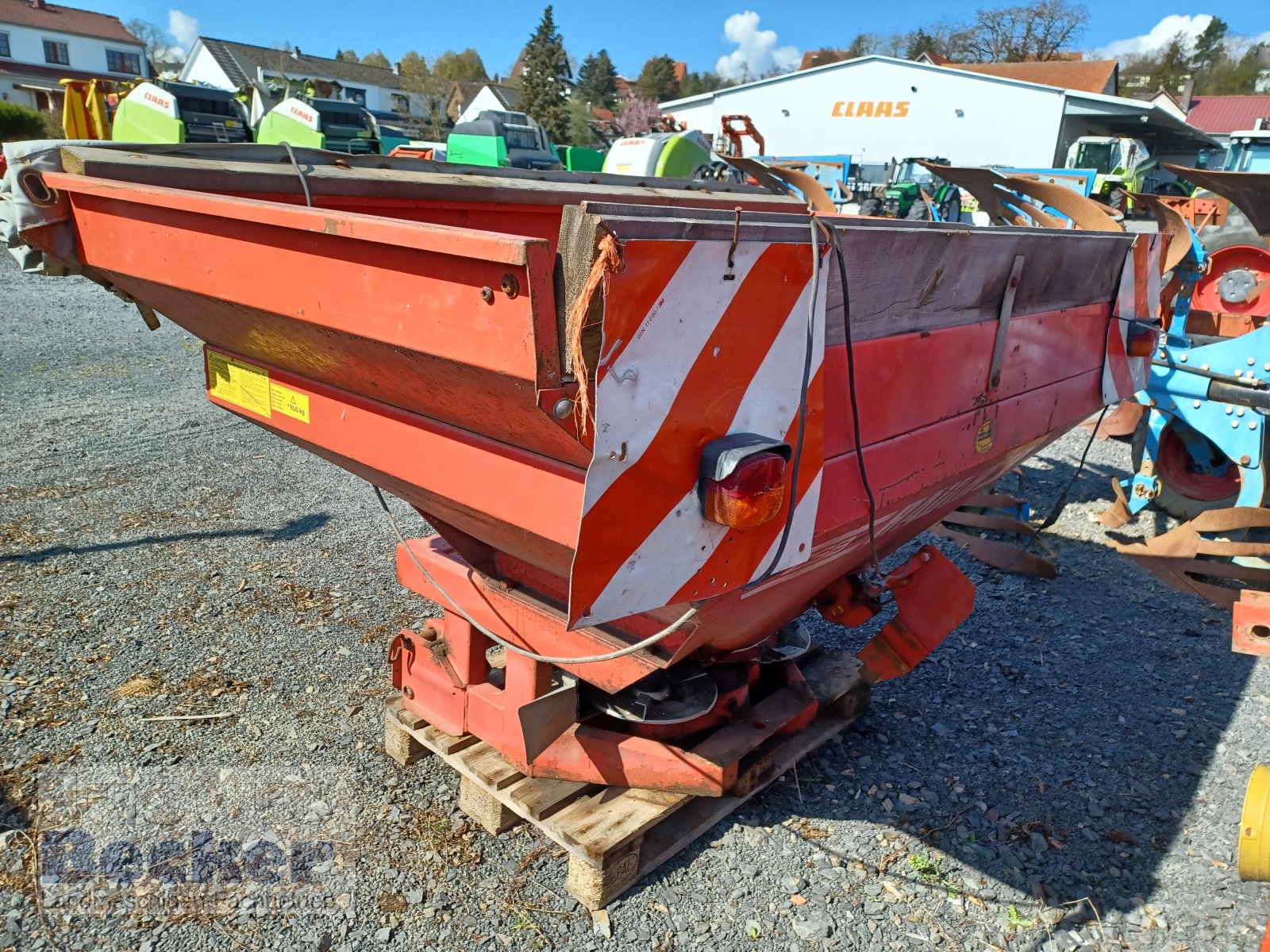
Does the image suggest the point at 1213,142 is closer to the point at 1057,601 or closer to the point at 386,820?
the point at 1057,601

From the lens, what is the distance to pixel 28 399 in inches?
225

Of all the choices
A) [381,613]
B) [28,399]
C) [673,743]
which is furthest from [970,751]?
[28,399]

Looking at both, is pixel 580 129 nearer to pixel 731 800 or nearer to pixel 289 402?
pixel 289 402

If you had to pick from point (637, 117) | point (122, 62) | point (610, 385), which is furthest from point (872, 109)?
point (122, 62)

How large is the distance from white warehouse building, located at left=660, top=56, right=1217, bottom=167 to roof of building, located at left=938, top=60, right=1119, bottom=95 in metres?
5.09

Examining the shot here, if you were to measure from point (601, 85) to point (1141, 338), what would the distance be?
64.6 metres

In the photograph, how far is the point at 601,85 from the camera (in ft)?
202

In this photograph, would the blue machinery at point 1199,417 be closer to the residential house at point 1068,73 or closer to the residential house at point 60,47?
the residential house at point 1068,73

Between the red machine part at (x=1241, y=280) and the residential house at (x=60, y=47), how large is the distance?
54165mm

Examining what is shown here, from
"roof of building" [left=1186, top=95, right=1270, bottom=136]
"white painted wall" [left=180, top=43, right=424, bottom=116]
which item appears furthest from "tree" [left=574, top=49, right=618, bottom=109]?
"roof of building" [left=1186, top=95, right=1270, bottom=136]

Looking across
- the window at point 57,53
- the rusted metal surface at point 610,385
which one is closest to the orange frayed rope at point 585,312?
the rusted metal surface at point 610,385

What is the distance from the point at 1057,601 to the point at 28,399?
626 cm

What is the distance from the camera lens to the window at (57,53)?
47.7 metres

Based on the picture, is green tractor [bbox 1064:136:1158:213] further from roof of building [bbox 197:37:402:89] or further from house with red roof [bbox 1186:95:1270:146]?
roof of building [bbox 197:37:402:89]
